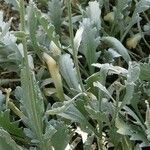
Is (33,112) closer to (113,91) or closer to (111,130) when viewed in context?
(111,130)

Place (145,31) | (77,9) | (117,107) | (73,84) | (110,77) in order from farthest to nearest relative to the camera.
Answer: (77,9), (145,31), (110,77), (73,84), (117,107)

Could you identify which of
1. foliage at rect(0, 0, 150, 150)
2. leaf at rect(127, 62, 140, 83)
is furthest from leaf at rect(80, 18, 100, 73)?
leaf at rect(127, 62, 140, 83)

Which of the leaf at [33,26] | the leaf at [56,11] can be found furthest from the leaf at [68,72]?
the leaf at [56,11]

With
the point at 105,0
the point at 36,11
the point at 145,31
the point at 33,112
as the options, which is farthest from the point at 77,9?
the point at 33,112

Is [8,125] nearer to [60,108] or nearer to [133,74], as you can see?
[60,108]

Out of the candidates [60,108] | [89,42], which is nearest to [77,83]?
[89,42]
